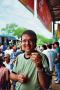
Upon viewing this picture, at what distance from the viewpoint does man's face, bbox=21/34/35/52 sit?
2.85 m

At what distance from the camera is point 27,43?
113 inches

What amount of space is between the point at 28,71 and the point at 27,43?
253 millimetres

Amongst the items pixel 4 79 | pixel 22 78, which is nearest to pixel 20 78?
pixel 22 78

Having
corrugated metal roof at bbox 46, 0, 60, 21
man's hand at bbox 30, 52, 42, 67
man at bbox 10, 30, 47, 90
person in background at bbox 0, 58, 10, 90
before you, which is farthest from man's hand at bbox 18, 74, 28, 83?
corrugated metal roof at bbox 46, 0, 60, 21

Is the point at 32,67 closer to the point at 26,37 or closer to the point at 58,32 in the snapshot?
→ the point at 26,37

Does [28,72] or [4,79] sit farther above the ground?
[28,72]

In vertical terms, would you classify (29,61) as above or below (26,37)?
below

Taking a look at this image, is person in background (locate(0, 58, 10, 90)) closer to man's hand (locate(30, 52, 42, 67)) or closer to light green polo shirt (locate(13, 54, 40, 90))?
light green polo shirt (locate(13, 54, 40, 90))

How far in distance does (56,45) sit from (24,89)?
9.92 m

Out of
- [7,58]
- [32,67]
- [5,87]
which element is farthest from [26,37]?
[7,58]

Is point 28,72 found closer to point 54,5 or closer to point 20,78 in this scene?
point 20,78

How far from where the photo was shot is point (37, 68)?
278 cm

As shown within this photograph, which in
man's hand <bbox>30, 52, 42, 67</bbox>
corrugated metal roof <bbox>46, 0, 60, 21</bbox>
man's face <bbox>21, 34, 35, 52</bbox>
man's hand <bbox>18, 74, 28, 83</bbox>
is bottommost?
man's hand <bbox>18, 74, 28, 83</bbox>

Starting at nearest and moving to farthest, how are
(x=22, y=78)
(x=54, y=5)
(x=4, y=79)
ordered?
(x=22, y=78) → (x=4, y=79) → (x=54, y=5)
